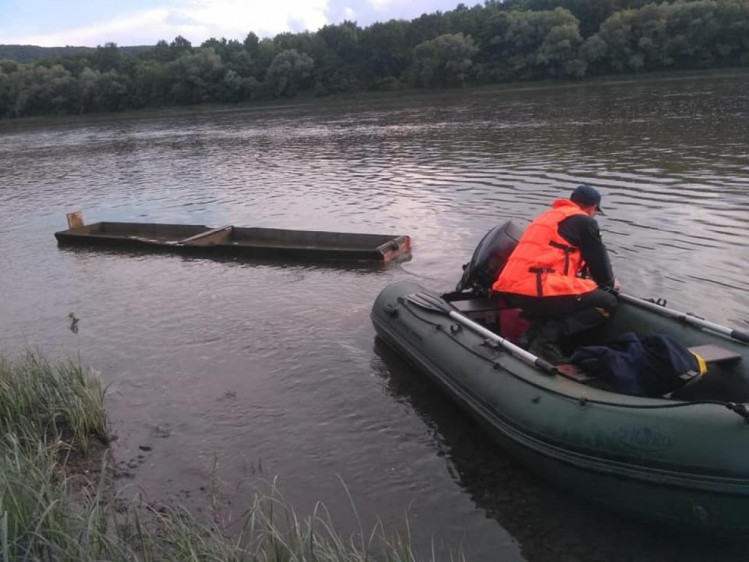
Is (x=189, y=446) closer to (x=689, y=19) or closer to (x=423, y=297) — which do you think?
(x=423, y=297)

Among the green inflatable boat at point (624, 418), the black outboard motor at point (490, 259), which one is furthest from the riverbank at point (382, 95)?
the green inflatable boat at point (624, 418)

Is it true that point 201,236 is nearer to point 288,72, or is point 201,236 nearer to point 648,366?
point 648,366

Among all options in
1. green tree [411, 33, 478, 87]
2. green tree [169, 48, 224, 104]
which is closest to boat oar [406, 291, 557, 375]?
green tree [411, 33, 478, 87]

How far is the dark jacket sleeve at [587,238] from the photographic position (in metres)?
5.58

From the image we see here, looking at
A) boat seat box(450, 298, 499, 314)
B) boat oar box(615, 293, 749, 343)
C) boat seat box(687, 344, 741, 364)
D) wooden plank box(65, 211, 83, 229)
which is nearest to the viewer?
boat seat box(687, 344, 741, 364)

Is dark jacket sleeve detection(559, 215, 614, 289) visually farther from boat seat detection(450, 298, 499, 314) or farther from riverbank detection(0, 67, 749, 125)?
riverbank detection(0, 67, 749, 125)

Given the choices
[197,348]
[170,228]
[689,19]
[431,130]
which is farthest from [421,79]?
[197,348]

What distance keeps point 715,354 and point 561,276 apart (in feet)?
4.37

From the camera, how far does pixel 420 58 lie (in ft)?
235

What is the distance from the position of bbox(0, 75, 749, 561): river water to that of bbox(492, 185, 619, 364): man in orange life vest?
1.18 meters

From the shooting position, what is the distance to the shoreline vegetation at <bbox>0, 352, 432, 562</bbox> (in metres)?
3.22

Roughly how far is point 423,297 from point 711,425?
135 inches

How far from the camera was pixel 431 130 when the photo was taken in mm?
30281

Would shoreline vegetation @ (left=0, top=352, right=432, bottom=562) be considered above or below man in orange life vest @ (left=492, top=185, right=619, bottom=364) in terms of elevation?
below
